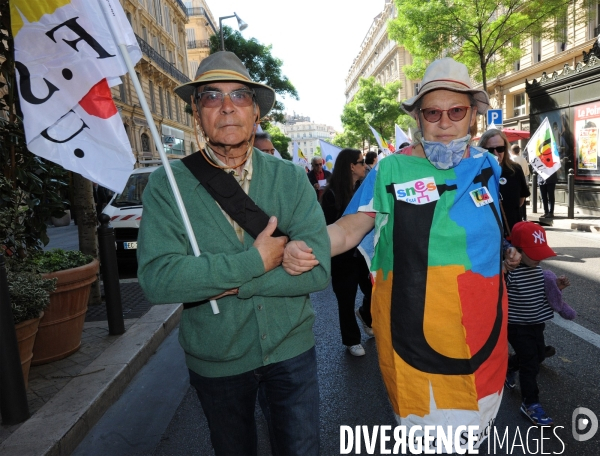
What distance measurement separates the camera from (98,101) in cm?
239

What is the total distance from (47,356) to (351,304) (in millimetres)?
2834

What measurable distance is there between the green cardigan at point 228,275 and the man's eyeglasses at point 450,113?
80cm

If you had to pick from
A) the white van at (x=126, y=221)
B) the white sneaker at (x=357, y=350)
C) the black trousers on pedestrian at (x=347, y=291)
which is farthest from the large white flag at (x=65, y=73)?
the white van at (x=126, y=221)

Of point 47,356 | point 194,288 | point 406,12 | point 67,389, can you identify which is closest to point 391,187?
point 194,288

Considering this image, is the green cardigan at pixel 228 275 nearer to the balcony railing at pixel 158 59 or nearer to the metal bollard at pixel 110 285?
the metal bollard at pixel 110 285

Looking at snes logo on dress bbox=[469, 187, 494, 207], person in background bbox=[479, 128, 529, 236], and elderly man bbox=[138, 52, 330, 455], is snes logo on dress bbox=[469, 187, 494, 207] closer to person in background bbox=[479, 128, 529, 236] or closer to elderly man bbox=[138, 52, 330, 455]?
elderly man bbox=[138, 52, 330, 455]

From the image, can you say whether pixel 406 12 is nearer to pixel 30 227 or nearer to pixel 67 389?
pixel 30 227

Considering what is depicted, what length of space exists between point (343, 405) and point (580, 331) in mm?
2639

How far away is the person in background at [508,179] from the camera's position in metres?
4.70

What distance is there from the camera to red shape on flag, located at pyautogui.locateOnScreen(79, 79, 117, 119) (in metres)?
2.37

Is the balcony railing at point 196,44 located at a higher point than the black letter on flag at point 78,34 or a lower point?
higher

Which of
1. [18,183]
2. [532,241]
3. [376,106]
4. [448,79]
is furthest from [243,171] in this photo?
[376,106]

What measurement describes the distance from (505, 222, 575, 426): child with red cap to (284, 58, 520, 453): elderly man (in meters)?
1.13

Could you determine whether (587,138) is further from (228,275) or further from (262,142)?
(228,275)
